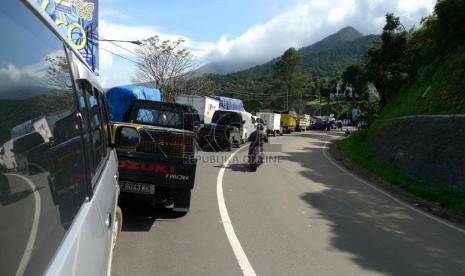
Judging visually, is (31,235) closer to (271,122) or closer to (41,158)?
(41,158)

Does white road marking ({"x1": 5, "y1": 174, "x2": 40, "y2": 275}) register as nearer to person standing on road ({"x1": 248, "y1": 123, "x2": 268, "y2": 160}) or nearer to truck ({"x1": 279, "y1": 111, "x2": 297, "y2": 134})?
person standing on road ({"x1": 248, "y1": 123, "x2": 268, "y2": 160})

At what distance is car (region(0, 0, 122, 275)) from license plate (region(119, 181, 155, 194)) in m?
4.61

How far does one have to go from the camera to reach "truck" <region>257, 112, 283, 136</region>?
1693 inches

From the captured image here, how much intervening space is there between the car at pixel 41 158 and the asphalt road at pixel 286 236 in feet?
10.4

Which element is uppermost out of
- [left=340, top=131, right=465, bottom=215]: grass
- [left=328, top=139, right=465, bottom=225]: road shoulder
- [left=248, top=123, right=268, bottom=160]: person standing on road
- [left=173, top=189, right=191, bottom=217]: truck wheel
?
[left=248, top=123, right=268, bottom=160]: person standing on road

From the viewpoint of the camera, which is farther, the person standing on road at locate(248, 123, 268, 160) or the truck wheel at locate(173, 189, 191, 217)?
the person standing on road at locate(248, 123, 268, 160)

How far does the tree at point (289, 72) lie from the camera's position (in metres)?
98.8

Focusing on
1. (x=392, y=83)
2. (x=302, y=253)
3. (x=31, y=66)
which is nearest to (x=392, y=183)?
(x=302, y=253)

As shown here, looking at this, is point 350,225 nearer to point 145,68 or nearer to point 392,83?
point 392,83

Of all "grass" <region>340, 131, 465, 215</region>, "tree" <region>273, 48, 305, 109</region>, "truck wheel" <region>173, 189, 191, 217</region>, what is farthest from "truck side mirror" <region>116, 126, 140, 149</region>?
"tree" <region>273, 48, 305, 109</region>

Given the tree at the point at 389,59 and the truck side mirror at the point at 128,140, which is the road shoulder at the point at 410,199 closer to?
the truck side mirror at the point at 128,140

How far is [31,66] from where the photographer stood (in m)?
1.91

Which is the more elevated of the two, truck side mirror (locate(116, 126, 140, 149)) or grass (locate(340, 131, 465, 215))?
truck side mirror (locate(116, 126, 140, 149))

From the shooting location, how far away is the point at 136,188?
7.26m
